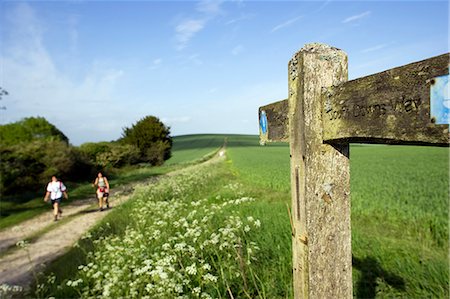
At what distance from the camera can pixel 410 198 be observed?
9250 mm

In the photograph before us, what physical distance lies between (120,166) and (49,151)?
12562 mm

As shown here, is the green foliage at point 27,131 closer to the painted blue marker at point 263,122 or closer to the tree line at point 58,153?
the tree line at point 58,153

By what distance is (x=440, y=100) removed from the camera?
1.10m

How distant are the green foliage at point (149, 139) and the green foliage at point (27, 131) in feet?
29.5

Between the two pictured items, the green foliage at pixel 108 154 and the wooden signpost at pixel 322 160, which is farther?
the green foliage at pixel 108 154

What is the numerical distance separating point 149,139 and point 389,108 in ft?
135

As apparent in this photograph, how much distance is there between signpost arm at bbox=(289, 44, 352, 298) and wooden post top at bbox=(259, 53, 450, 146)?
2.9 inches

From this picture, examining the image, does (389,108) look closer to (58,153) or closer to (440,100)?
(440,100)

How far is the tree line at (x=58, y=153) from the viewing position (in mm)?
19245

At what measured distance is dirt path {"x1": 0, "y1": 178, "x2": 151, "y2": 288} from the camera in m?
6.91

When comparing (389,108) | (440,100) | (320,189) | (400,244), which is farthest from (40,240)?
(440,100)

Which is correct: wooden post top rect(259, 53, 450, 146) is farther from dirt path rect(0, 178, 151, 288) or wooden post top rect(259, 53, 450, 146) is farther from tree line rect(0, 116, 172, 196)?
tree line rect(0, 116, 172, 196)

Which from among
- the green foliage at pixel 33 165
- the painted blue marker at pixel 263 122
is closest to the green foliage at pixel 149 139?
the green foliage at pixel 33 165

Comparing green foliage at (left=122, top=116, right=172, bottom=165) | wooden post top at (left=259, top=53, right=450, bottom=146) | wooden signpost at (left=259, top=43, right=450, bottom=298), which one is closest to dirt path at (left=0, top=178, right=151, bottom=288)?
wooden signpost at (left=259, top=43, right=450, bottom=298)
